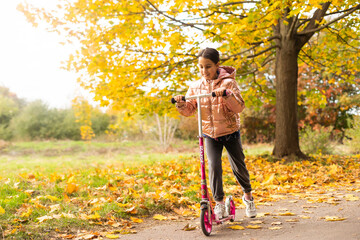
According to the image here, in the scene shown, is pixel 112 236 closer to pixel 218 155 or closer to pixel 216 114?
pixel 218 155

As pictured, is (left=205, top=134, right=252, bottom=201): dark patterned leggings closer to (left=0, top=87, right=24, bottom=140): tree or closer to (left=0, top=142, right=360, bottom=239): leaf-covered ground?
(left=0, top=142, right=360, bottom=239): leaf-covered ground

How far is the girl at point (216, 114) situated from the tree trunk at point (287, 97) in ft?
18.9

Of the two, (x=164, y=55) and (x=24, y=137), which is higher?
(x=164, y=55)

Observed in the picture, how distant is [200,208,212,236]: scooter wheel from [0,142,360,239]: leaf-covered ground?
868mm

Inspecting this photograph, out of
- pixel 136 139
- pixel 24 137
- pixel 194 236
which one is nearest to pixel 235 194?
pixel 194 236

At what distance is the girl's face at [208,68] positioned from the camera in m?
3.50

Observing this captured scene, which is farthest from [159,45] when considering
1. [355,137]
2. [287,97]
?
[355,137]

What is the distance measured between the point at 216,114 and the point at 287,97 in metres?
6.09

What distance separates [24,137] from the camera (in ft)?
79.5

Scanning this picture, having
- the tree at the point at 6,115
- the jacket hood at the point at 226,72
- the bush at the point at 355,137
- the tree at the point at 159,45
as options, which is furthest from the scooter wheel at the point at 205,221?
the tree at the point at 6,115

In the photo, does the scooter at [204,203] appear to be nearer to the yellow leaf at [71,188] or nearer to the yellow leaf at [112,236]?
the yellow leaf at [112,236]

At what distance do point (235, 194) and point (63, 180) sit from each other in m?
2.96

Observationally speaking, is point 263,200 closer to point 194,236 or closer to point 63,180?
point 194,236

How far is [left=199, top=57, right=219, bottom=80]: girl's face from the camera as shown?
3500 mm
